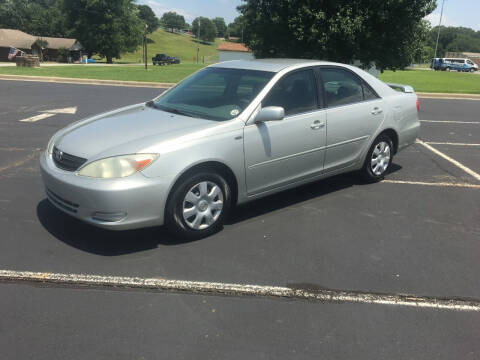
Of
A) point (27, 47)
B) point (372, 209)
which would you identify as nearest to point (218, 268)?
point (372, 209)

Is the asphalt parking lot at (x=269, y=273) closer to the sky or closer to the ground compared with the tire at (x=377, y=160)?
closer to the ground

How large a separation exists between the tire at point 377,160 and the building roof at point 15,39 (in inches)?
2963

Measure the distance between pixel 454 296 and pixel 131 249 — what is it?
2604 millimetres

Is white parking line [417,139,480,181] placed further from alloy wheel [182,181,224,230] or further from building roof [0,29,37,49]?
building roof [0,29,37,49]

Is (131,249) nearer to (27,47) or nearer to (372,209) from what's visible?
(372,209)

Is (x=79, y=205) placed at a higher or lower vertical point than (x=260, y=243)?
higher

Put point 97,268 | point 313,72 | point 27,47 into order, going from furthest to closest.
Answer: point 27,47 → point 313,72 → point 97,268

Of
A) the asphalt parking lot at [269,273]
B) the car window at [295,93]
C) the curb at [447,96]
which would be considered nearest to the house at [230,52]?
the curb at [447,96]

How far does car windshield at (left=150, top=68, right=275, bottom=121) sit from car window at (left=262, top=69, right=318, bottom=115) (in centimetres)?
15

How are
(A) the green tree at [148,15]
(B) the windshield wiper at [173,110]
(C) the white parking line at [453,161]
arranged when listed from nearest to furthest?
(B) the windshield wiper at [173,110] < (C) the white parking line at [453,161] < (A) the green tree at [148,15]

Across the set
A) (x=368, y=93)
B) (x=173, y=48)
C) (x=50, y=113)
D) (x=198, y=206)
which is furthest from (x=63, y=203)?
(x=173, y=48)

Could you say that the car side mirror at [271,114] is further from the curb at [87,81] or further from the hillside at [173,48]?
the hillside at [173,48]

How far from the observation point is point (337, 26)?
59.4ft

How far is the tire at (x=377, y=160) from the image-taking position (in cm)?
563
